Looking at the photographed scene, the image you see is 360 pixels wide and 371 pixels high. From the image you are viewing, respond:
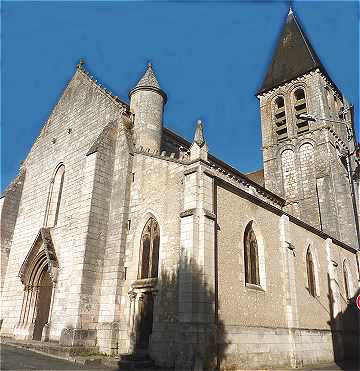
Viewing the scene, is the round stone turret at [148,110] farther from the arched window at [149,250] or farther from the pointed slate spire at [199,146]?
the arched window at [149,250]

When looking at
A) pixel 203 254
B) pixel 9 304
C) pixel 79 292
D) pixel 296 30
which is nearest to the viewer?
pixel 203 254

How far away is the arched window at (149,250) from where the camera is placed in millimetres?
11695

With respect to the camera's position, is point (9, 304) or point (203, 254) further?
point (9, 304)

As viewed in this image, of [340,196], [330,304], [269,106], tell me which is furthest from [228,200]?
[269,106]

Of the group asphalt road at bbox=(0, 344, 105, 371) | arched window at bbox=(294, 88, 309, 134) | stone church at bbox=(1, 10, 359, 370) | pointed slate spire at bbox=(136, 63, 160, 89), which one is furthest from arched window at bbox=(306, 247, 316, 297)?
arched window at bbox=(294, 88, 309, 134)

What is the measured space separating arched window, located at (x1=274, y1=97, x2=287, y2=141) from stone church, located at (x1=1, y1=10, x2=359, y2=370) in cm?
1029

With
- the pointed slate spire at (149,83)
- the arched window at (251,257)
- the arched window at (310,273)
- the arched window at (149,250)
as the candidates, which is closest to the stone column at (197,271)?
the arched window at (149,250)

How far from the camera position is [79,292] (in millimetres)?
11711

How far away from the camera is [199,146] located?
11.4 meters

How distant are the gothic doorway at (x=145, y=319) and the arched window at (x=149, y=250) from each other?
712 millimetres

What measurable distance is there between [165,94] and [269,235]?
760 centimetres

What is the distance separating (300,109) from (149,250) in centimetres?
2063

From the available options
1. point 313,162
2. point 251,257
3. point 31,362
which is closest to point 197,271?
point 251,257

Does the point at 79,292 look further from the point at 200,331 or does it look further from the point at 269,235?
the point at 269,235
